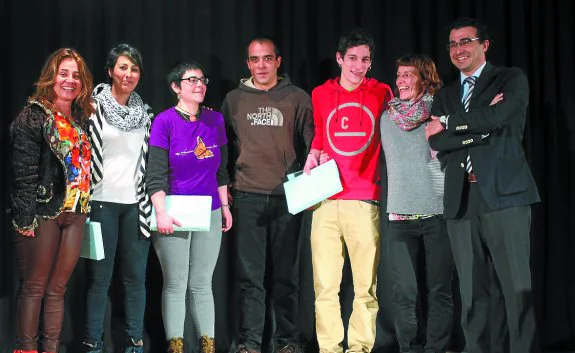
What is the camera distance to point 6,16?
13.1 feet

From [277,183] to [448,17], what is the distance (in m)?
1.63

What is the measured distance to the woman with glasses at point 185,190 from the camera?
11.5ft

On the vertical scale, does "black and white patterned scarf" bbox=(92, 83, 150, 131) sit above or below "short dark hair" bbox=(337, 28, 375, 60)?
below

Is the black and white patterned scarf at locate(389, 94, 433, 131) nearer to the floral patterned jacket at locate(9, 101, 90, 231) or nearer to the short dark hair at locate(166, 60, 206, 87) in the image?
the short dark hair at locate(166, 60, 206, 87)

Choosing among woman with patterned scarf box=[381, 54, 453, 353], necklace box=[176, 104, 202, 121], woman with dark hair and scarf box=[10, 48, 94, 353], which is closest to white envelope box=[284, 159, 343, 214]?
woman with patterned scarf box=[381, 54, 453, 353]

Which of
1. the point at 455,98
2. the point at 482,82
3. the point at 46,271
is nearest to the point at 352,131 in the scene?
the point at 455,98

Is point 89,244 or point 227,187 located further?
point 227,187

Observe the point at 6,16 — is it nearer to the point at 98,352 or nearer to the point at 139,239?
the point at 139,239

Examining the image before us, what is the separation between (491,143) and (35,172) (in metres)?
2.18

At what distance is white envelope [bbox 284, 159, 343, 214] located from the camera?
3500 mm

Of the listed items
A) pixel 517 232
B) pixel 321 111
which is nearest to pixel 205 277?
pixel 321 111

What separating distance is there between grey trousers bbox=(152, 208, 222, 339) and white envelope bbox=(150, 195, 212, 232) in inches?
4.4

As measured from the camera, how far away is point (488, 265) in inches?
131

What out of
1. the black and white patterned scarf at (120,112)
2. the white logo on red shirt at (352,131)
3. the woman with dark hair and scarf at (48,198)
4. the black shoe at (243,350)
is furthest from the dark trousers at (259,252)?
the woman with dark hair and scarf at (48,198)
